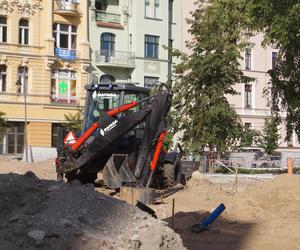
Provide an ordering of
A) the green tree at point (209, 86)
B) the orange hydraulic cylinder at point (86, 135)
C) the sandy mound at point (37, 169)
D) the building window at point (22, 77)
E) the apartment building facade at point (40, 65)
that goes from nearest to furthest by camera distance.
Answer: the orange hydraulic cylinder at point (86, 135)
the sandy mound at point (37, 169)
the green tree at point (209, 86)
the apartment building facade at point (40, 65)
the building window at point (22, 77)

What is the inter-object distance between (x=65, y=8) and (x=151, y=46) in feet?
25.6

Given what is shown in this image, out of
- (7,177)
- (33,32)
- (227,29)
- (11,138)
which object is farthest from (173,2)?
(7,177)

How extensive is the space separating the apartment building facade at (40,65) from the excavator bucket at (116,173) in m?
30.7

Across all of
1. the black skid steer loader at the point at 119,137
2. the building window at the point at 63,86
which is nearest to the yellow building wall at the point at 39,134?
the building window at the point at 63,86

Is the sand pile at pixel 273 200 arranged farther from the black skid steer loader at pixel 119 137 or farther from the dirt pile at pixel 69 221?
the dirt pile at pixel 69 221

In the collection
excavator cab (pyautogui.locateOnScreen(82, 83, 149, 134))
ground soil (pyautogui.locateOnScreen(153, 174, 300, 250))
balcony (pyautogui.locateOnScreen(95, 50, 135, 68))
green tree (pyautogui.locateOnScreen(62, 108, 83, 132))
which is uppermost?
balcony (pyautogui.locateOnScreen(95, 50, 135, 68))

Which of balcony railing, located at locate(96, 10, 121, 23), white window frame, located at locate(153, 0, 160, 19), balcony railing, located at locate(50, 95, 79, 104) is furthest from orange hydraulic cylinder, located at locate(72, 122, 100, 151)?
white window frame, located at locate(153, 0, 160, 19)

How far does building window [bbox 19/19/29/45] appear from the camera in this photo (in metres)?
47.6

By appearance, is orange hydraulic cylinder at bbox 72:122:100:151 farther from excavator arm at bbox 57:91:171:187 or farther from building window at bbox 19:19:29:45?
building window at bbox 19:19:29:45

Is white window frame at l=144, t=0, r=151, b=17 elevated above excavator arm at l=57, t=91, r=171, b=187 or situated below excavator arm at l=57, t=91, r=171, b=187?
above

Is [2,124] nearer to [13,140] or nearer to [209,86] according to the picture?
[13,140]

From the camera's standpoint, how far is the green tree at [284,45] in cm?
1812

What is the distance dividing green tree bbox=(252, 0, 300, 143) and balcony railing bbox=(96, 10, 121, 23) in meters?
25.0

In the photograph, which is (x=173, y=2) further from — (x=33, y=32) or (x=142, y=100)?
(x=142, y=100)
